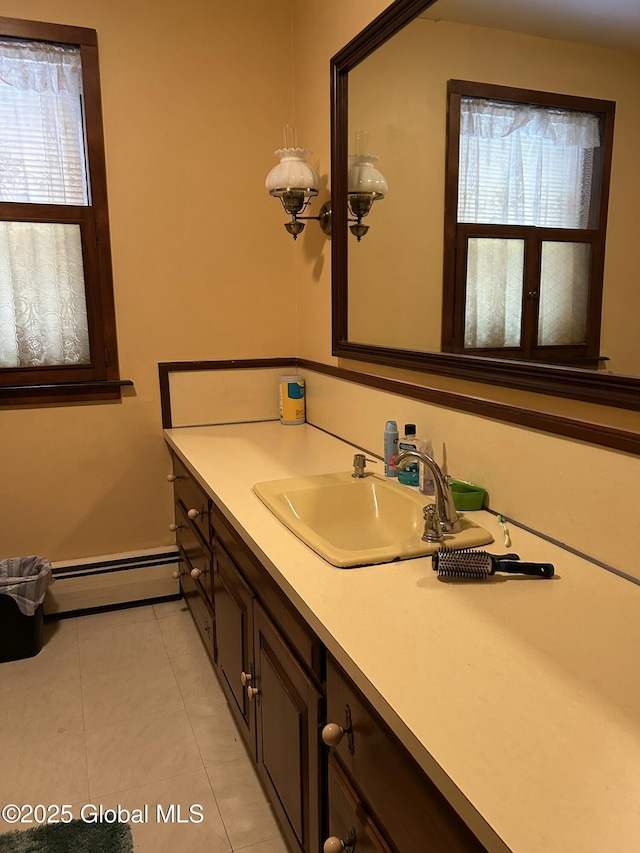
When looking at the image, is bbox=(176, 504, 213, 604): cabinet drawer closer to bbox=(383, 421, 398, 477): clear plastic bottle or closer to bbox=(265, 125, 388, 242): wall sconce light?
bbox=(383, 421, 398, 477): clear plastic bottle

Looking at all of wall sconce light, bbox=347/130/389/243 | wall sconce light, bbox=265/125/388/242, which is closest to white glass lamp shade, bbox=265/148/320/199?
wall sconce light, bbox=265/125/388/242

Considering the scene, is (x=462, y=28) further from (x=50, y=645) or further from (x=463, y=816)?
(x=50, y=645)

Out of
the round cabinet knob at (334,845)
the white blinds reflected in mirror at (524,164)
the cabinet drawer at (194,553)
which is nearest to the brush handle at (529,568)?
the round cabinet knob at (334,845)

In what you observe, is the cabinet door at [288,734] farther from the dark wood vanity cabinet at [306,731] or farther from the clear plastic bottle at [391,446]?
the clear plastic bottle at [391,446]

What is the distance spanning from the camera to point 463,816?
27.1 inches

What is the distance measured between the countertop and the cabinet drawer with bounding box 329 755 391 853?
9.4 inches

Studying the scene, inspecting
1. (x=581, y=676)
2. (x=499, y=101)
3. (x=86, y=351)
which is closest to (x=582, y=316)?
(x=499, y=101)

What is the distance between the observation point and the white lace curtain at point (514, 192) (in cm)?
125

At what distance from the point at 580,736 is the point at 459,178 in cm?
130

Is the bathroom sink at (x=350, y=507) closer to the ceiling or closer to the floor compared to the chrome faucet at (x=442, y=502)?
closer to the floor

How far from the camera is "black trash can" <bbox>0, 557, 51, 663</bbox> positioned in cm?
234

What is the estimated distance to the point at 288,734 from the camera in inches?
52.7

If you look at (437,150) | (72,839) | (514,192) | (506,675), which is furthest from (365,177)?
(72,839)

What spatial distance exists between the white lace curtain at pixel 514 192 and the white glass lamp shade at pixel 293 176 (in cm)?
78
